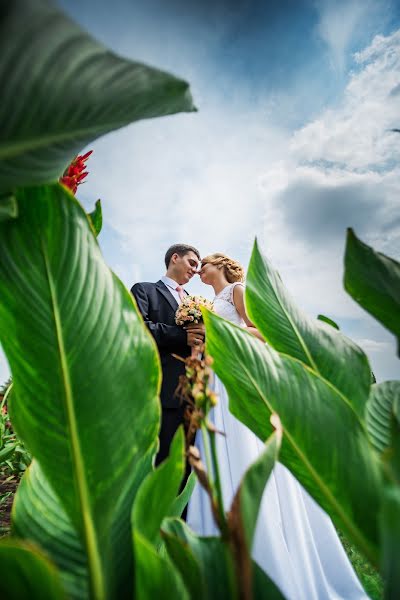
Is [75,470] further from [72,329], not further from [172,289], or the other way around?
[172,289]

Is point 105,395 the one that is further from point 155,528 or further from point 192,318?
point 192,318

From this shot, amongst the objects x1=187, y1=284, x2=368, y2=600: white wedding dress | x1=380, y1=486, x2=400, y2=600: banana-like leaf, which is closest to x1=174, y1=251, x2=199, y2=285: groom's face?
x1=187, y1=284, x2=368, y2=600: white wedding dress

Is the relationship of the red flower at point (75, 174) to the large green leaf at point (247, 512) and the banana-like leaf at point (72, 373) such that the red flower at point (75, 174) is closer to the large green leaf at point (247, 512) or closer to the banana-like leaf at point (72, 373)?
the banana-like leaf at point (72, 373)

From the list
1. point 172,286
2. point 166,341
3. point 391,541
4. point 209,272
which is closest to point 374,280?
point 391,541

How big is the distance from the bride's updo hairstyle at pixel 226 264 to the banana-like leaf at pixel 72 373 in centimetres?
310

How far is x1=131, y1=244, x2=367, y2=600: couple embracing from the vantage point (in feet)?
5.50

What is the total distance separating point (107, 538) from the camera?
375mm

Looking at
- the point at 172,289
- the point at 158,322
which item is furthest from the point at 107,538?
the point at 172,289

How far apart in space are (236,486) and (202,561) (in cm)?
201

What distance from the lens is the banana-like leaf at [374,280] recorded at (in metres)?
0.45

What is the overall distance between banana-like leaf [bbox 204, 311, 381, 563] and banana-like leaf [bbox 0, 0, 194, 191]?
0.93 ft

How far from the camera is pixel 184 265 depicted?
3.20 m

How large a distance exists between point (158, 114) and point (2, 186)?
0.16 m

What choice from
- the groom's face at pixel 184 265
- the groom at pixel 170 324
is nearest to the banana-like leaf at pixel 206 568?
the groom at pixel 170 324
